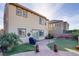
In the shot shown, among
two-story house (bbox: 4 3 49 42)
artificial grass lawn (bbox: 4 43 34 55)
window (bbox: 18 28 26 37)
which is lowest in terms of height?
artificial grass lawn (bbox: 4 43 34 55)

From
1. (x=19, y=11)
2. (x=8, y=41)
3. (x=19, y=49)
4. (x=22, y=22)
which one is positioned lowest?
(x=19, y=49)

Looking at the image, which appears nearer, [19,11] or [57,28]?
[19,11]

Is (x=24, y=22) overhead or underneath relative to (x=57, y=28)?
overhead

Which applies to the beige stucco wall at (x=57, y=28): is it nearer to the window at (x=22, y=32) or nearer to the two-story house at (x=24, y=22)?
the two-story house at (x=24, y=22)

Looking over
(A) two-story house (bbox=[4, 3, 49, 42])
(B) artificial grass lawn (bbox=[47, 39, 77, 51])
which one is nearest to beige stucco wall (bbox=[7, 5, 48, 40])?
(A) two-story house (bbox=[4, 3, 49, 42])

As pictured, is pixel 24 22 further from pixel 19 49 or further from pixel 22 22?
pixel 19 49

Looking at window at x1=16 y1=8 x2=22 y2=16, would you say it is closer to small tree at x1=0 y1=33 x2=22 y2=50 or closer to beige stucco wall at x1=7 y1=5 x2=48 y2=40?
beige stucco wall at x1=7 y1=5 x2=48 y2=40

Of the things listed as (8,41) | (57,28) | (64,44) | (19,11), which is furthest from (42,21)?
(8,41)

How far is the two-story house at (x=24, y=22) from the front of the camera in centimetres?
264

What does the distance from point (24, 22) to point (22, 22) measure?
3cm

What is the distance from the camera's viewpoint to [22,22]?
269 centimetres

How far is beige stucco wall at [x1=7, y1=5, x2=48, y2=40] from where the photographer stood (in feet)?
8.71

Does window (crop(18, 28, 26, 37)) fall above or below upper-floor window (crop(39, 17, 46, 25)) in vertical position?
→ below

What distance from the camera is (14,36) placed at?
2.68m
